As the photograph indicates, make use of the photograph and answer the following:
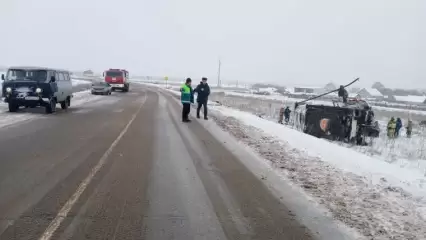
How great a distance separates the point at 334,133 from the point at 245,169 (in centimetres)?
1311

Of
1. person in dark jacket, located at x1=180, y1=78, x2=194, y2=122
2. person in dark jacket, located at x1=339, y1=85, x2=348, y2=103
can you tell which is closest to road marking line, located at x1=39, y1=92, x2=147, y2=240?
person in dark jacket, located at x1=180, y1=78, x2=194, y2=122

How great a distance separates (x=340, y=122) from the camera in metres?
19.9

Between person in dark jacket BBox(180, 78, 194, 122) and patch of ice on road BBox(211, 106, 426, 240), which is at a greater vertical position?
person in dark jacket BBox(180, 78, 194, 122)

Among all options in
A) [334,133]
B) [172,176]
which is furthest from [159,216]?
[334,133]

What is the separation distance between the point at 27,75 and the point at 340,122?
1525cm

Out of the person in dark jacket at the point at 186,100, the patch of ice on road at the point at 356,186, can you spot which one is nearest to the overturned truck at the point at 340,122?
the person in dark jacket at the point at 186,100

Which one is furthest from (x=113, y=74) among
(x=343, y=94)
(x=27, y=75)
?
(x=343, y=94)

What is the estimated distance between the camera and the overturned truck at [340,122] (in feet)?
65.2

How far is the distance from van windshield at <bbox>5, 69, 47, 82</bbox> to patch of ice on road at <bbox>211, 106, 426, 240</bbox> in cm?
1115

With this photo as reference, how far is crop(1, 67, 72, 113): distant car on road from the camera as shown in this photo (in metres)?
17.5

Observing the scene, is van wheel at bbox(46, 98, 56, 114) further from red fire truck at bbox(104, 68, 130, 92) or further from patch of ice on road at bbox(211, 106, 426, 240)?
red fire truck at bbox(104, 68, 130, 92)

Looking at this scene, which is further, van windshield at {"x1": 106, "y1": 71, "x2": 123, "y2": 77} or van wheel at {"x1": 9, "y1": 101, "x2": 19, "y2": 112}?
van windshield at {"x1": 106, "y1": 71, "x2": 123, "y2": 77}

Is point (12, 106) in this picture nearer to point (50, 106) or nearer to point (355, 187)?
point (50, 106)

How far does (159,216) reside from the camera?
507 cm
